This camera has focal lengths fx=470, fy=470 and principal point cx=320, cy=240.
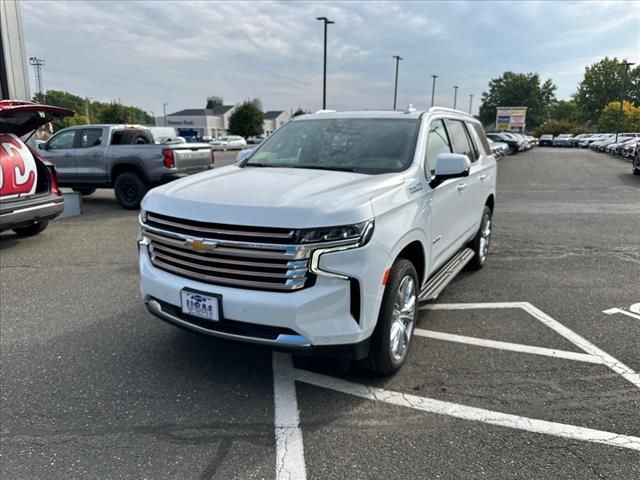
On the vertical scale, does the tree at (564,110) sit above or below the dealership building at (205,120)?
above

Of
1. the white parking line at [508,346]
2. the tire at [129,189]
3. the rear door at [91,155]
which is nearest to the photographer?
the white parking line at [508,346]

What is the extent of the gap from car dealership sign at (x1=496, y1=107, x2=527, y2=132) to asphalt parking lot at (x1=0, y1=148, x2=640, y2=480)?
221ft

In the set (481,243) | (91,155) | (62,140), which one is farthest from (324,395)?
(62,140)

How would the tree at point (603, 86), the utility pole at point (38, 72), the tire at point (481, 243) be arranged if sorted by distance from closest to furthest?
1. the tire at point (481, 243)
2. the utility pole at point (38, 72)
3. the tree at point (603, 86)

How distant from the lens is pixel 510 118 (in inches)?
2598

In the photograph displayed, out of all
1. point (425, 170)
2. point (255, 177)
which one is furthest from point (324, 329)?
point (425, 170)

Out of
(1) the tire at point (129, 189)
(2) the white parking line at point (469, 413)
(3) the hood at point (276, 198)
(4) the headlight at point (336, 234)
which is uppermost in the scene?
(3) the hood at point (276, 198)

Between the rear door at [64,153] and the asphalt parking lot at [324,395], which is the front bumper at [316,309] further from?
the rear door at [64,153]

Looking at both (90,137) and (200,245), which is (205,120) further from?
(200,245)

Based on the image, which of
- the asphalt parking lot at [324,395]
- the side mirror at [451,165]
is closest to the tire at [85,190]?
the asphalt parking lot at [324,395]

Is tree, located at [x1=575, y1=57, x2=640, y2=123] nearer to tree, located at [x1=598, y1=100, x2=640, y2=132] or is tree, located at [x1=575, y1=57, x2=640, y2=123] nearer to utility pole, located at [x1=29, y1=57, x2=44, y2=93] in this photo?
tree, located at [x1=598, y1=100, x2=640, y2=132]

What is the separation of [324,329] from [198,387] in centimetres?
111

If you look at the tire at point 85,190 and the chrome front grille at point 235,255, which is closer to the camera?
the chrome front grille at point 235,255

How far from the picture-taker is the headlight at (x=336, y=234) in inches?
104
